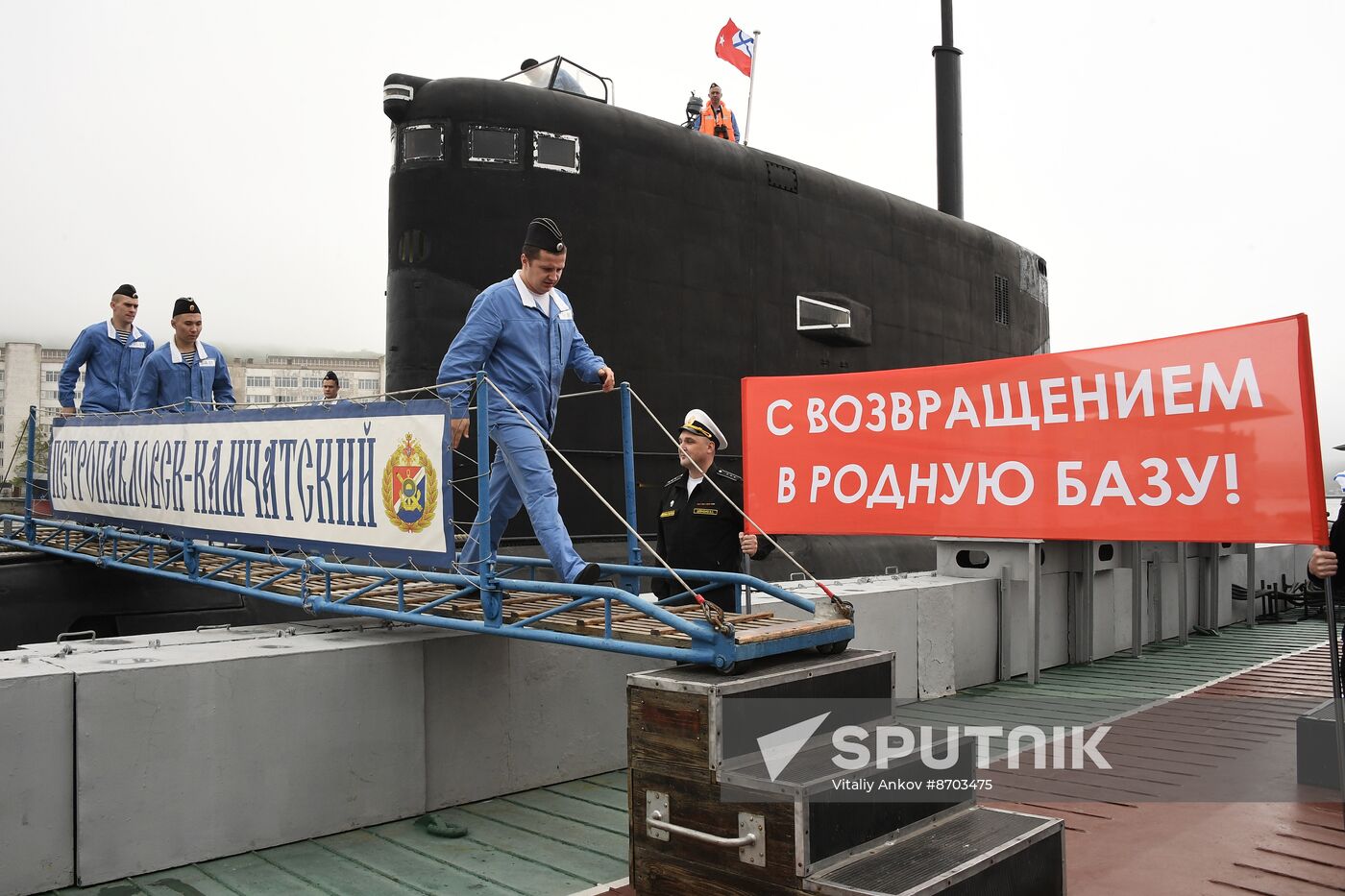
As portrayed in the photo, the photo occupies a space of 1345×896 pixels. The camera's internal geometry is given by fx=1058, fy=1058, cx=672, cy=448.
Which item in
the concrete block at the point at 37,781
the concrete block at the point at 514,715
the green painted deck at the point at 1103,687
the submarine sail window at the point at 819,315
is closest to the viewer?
the concrete block at the point at 37,781

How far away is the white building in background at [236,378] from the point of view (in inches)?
3851

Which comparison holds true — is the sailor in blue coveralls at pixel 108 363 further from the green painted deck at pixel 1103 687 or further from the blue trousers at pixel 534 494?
the green painted deck at pixel 1103 687

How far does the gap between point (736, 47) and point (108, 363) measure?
8.71 metres

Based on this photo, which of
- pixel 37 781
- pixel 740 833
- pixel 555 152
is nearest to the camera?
pixel 740 833

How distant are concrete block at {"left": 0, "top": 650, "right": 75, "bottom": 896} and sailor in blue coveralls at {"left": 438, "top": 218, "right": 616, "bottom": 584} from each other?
176 centimetres

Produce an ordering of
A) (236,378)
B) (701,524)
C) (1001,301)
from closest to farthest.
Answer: (701,524)
(1001,301)
(236,378)

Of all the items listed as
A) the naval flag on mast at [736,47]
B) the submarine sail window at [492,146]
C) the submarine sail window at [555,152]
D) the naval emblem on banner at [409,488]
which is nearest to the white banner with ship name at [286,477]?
the naval emblem on banner at [409,488]

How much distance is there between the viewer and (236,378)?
357 feet

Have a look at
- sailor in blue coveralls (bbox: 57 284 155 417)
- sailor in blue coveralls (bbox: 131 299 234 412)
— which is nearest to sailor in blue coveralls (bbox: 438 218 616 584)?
sailor in blue coveralls (bbox: 131 299 234 412)

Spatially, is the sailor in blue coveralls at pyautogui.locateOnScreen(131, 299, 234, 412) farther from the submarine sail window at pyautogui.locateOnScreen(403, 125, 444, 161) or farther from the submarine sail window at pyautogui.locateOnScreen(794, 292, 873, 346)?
the submarine sail window at pyautogui.locateOnScreen(794, 292, 873, 346)

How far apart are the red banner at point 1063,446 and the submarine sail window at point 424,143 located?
3698 millimetres

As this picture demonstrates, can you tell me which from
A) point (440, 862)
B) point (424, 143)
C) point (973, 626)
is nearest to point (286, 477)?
point (440, 862)

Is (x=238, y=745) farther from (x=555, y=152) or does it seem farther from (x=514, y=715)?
(x=555, y=152)

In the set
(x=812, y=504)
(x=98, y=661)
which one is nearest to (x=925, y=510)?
(x=812, y=504)
